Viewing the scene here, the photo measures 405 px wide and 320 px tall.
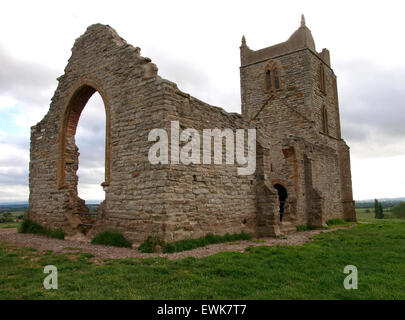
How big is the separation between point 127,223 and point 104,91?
428 centimetres

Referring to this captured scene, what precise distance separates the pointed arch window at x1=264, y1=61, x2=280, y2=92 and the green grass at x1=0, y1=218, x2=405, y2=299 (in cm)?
1594

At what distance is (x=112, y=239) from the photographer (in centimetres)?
855

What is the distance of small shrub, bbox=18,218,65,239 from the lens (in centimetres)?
1055

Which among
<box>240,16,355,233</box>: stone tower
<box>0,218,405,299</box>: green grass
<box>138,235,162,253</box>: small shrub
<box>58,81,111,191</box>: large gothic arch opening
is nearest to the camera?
<box>0,218,405,299</box>: green grass

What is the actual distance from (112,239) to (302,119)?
575 inches

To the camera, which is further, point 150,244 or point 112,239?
point 112,239

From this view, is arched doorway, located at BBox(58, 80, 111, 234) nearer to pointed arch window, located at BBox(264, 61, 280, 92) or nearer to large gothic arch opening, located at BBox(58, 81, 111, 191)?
large gothic arch opening, located at BBox(58, 81, 111, 191)

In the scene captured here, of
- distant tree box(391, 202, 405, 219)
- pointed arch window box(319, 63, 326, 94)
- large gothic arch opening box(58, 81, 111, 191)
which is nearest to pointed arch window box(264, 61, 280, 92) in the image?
pointed arch window box(319, 63, 326, 94)

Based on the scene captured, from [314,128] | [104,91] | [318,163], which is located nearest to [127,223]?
[104,91]

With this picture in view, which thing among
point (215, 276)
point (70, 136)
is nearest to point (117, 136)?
point (70, 136)

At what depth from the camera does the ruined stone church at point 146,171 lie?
26.9ft

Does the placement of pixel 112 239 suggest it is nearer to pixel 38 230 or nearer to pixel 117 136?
pixel 117 136

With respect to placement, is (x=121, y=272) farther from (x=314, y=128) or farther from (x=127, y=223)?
(x=314, y=128)

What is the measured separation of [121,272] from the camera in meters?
5.25
